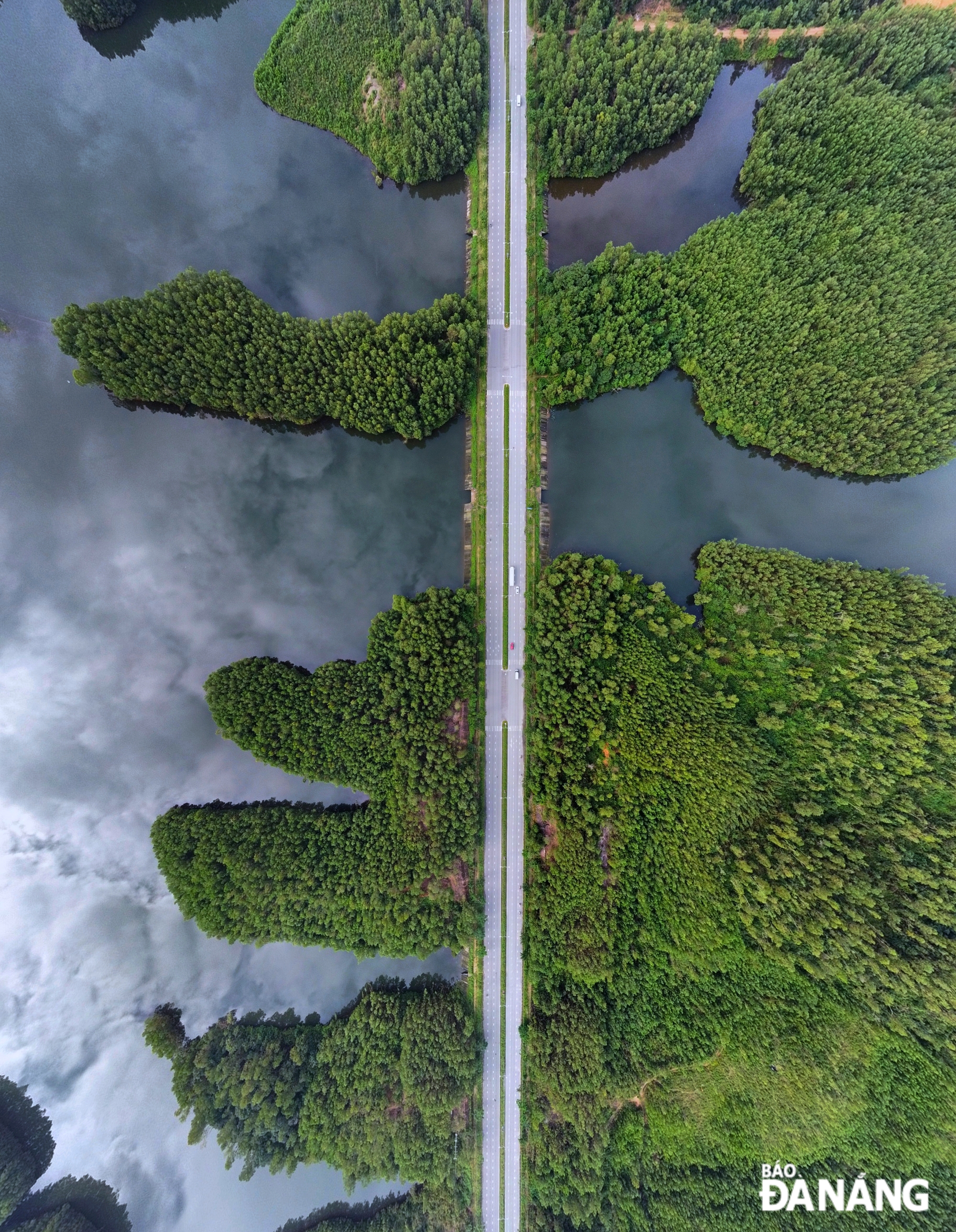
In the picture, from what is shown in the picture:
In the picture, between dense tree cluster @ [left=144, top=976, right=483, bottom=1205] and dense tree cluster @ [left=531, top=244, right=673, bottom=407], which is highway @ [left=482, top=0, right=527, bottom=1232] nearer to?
dense tree cluster @ [left=531, top=244, right=673, bottom=407]

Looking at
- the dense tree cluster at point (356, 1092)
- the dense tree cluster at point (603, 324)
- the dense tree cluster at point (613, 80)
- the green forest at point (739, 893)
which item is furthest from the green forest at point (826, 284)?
the dense tree cluster at point (356, 1092)

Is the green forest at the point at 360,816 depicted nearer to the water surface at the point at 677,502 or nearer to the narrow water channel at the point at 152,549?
the narrow water channel at the point at 152,549

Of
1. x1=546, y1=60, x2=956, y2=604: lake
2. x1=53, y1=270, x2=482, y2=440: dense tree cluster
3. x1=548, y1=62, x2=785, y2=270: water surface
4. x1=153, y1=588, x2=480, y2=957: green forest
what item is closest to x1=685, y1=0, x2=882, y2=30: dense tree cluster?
x1=546, y1=60, x2=956, y2=604: lake

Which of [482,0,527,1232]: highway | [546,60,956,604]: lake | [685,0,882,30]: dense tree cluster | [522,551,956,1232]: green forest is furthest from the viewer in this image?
[546,60,956,604]: lake

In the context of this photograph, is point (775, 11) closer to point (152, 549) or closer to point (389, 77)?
point (389, 77)

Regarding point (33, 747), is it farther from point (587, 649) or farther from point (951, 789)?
point (951, 789)

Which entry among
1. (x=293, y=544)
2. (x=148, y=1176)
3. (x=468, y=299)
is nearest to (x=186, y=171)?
(x=468, y=299)

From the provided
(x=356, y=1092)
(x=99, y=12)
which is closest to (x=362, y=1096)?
(x=356, y=1092)

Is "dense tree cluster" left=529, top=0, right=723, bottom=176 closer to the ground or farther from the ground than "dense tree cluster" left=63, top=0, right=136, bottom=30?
closer to the ground
